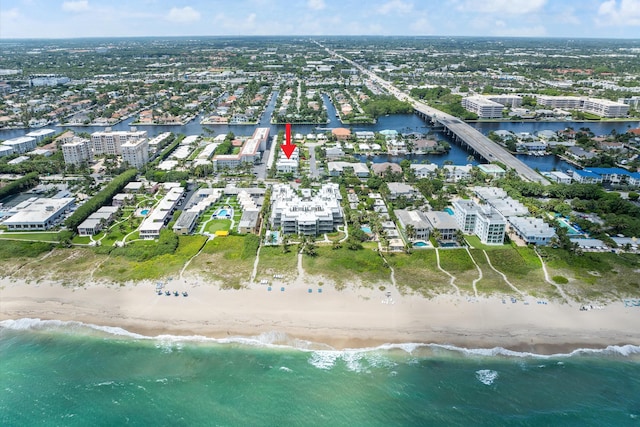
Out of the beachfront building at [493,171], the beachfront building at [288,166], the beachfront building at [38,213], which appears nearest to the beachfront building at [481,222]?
the beachfront building at [493,171]

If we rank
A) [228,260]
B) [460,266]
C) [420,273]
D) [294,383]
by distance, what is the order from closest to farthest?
1. [294,383]
2. [420,273]
3. [460,266]
4. [228,260]

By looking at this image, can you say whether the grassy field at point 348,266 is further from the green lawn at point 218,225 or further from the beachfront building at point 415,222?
the green lawn at point 218,225

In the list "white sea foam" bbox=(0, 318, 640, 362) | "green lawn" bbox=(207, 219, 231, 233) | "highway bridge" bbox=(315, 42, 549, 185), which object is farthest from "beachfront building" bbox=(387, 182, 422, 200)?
"white sea foam" bbox=(0, 318, 640, 362)

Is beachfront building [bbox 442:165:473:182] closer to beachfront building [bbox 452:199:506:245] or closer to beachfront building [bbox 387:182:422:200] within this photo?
beachfront building [bbox 387:182:422:200]

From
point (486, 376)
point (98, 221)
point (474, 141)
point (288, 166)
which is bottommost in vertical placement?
point (486, 376)

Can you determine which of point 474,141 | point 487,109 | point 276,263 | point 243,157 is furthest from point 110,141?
point 487,109

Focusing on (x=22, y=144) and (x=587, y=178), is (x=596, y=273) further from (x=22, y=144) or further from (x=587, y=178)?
(x=22, y=144)
